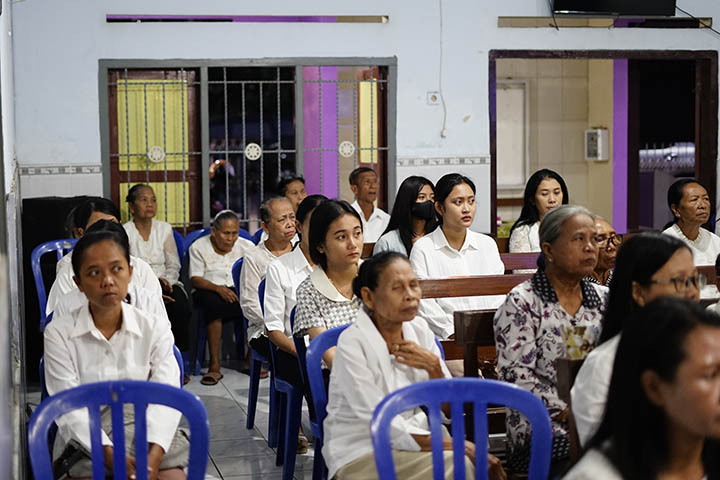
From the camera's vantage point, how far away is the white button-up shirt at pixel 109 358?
2.88 meters

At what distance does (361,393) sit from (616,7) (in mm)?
5608

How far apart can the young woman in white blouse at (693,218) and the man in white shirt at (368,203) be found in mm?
2163

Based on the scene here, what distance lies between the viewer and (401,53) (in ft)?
24.4

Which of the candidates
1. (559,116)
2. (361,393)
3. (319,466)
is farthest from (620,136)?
(361,393)

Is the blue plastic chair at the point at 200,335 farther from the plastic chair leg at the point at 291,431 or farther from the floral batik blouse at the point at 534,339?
the floral batik blouse at the point at 534,339

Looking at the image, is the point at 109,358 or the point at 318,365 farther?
the point at 318,365

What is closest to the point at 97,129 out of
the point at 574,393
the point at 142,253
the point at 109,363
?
the point at 142,253

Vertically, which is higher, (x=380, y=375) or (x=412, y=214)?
(x=412, y=214)

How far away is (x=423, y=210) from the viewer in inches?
209

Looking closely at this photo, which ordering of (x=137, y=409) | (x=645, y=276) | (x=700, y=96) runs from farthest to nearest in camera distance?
1. (x=700, y=96)
2. (x=645, y=276)
3. (x=137, y=409)

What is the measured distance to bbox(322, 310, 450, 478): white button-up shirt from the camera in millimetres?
2820

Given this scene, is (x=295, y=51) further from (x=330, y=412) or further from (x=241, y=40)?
(x=330, y=412)

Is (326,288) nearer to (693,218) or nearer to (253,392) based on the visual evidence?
(253,392)

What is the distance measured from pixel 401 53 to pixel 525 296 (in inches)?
180
